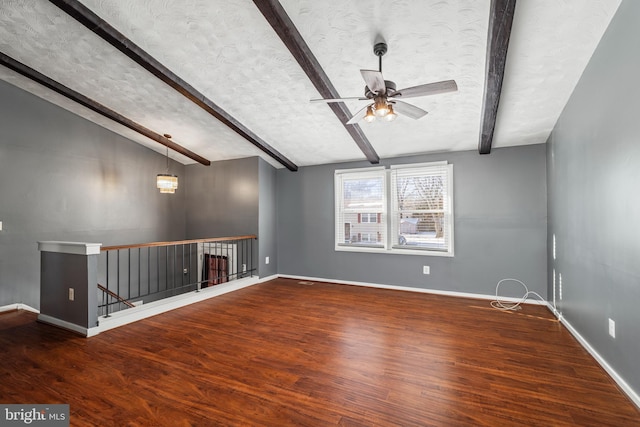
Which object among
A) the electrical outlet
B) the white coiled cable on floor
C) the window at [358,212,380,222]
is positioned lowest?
the white coiled cable on floor

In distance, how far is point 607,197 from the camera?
226 cm

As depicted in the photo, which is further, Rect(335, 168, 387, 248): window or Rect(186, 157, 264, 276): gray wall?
Rect(186, 157, 264, 276): gray wall

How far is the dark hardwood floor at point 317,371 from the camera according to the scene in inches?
73.2

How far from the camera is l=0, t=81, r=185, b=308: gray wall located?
4.07m

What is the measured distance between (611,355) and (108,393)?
3.78 metres

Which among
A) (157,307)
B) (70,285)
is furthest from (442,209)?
(70,285)

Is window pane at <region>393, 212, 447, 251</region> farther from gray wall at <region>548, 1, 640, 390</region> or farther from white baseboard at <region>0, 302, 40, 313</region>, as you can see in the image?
white baseboard at <region>0, 302, 40, 313</region>

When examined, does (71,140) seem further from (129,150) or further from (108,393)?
(108,393)

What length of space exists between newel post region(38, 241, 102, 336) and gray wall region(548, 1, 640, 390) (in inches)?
180

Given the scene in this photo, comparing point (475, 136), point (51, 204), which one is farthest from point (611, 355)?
point (51, 204)

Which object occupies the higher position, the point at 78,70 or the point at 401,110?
the point at 78,70

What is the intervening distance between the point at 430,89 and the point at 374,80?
0.52 meters

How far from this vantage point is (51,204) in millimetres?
4488

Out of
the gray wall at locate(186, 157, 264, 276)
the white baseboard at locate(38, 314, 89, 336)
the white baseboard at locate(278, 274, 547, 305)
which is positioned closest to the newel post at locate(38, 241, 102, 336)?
the white baseboard at locate(38, 314, 89, 336)
